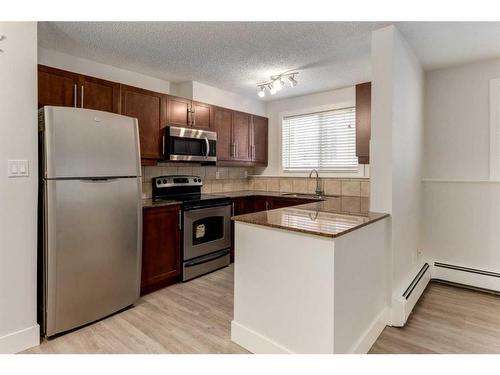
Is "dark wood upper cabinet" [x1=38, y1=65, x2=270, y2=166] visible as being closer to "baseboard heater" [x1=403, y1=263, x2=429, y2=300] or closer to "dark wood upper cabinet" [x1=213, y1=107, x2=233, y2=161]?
"dark wood upper cabinet" [x1=213, y1=107, x2=233, y2=161]

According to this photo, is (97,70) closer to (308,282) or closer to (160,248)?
(160,248)

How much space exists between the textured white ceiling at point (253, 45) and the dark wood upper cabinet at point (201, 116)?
1.25 feet

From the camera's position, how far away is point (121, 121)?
238 cm

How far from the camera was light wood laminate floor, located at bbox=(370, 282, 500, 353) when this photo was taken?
1964 millimetres

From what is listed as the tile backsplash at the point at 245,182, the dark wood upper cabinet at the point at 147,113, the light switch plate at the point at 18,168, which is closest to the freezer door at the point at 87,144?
the light switch plate at the point at 18,168

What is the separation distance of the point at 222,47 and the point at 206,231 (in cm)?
197

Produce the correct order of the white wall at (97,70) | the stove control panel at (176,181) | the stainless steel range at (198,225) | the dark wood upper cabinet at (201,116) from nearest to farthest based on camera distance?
the white wall at (97,70), the stainless steel range at (198,225), the stove control panel at (176,181), the dark wood upper cabinet at (201,116)

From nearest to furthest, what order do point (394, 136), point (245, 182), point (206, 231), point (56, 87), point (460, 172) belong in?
point (394, 136), point (56, 87), point (460, 172), point (206, 231), point (245, 182)

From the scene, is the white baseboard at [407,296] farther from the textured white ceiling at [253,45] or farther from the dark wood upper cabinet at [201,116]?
the dark wood upper cabinet at [201,116]

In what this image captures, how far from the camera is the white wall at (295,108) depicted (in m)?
3.88

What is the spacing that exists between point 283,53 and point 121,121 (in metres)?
1.61

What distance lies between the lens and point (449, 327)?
7.30 feet

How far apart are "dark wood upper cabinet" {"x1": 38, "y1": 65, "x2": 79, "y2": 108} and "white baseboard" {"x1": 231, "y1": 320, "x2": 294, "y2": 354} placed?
2294mm

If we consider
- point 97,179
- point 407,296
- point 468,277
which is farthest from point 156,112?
point 468,277
